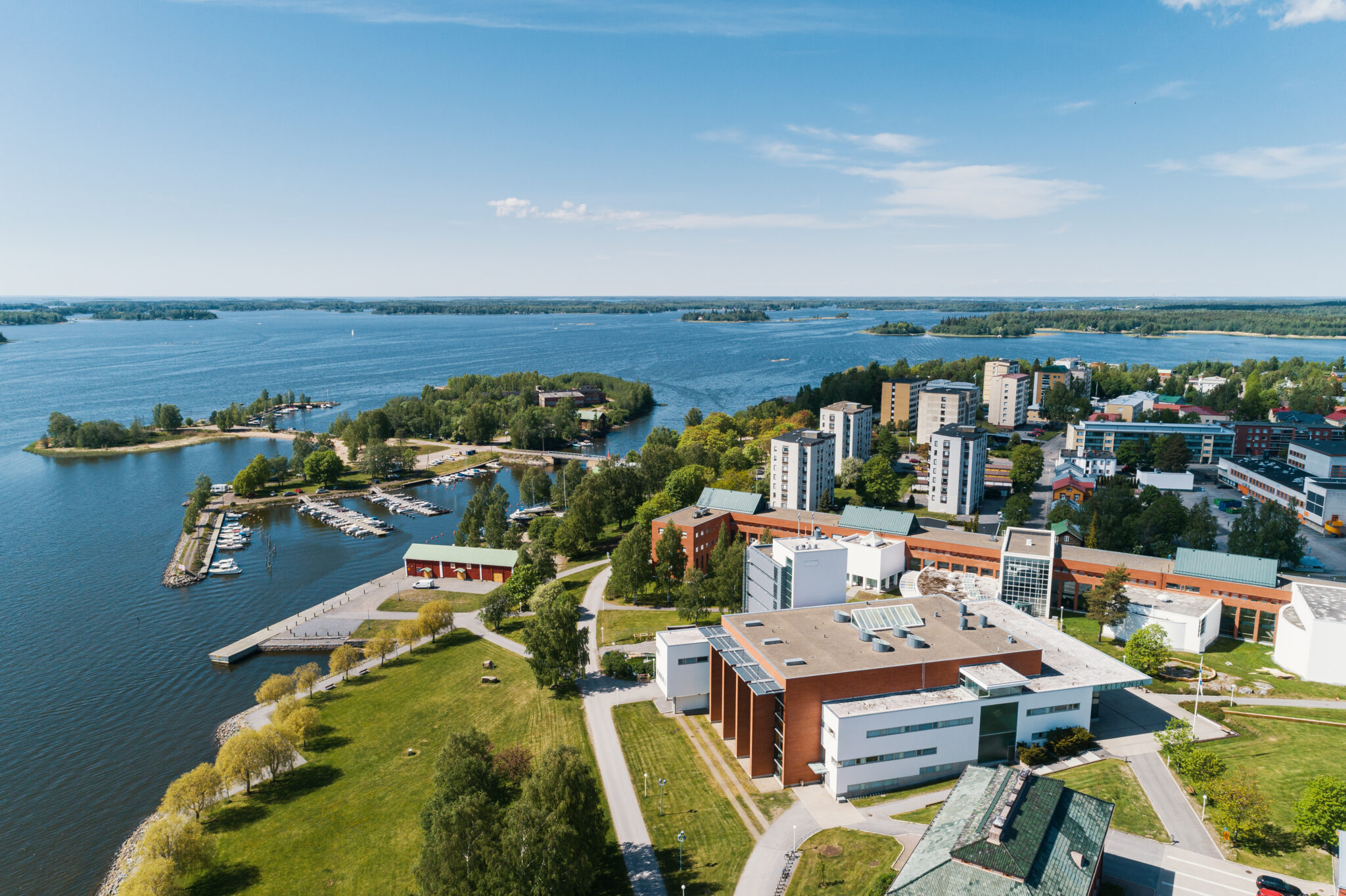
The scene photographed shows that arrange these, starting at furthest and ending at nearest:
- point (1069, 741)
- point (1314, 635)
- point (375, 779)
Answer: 1. point (1314, 635)
2. point (375, 779)
3. point (1069, 741)

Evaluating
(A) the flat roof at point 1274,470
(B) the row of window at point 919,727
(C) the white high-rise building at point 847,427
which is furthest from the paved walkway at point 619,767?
(A) the flat roof at point 1274,470

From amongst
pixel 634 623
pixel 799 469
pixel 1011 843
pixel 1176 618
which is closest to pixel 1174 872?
pixel 1011 843

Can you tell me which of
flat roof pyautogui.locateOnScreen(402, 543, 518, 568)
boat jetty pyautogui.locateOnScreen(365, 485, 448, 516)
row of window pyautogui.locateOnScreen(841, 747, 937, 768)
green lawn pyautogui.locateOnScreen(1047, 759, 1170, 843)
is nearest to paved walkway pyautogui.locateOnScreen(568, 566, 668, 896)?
row of window pyautogui.locateOnScreen(841, 747, 937, 768)

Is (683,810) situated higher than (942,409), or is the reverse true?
(942,409)

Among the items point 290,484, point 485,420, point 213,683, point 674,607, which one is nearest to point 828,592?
point 674,607

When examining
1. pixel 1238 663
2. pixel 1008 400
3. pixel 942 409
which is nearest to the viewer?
pixel 1238 663

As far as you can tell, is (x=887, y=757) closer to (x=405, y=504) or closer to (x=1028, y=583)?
(x=1028, y=583)

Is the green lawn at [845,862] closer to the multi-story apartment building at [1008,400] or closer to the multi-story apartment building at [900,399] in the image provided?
the multi-story apartment building at [900,399]

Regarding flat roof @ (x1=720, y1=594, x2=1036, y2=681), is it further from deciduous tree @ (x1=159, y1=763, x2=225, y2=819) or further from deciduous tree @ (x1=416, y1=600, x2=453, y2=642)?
deciduous tree @ (x1=159, y1=763, x2=225, y2=819)
